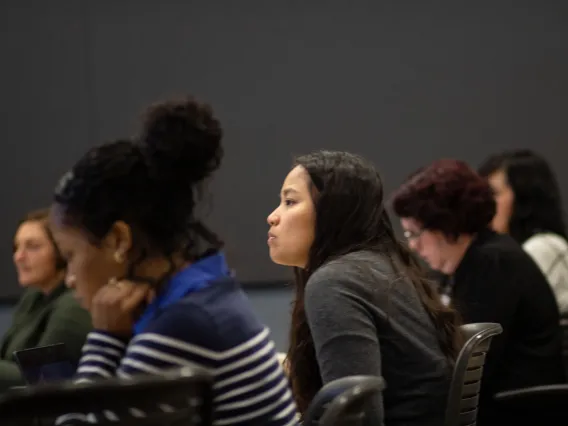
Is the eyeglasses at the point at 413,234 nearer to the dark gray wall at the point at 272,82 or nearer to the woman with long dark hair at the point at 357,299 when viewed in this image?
the woman with long dark hair at the point at 357,299

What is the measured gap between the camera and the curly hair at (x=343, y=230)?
208cm

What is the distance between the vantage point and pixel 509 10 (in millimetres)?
4430

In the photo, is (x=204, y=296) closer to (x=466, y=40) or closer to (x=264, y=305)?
(x=264, y=305)

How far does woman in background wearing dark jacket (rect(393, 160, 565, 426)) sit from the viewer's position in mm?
2707

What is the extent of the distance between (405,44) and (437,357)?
2684 millimetres

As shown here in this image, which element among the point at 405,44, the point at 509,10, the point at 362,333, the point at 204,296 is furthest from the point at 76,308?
the point at 509,10

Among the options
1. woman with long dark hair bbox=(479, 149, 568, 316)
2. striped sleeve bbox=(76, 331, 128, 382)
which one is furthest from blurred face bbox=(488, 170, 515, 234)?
striped sleeve bbox=(76, 331, 128, 382)

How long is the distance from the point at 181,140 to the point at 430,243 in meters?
1.58

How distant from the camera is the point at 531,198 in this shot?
3.58 m

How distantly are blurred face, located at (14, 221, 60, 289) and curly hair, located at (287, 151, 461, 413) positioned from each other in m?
1.28

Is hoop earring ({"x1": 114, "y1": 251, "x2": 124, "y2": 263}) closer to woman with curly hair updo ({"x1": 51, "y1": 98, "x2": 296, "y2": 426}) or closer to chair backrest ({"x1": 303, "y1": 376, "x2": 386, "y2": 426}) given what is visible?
woman with curly hair updo ({"x1": 51, "y1": 98, "x2": 296, "y2": 426})

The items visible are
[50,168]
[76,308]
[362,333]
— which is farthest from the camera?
[50,168]

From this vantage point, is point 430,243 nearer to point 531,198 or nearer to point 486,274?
point 486,274

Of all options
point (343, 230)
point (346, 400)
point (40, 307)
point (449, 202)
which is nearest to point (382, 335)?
point (343, 230)
